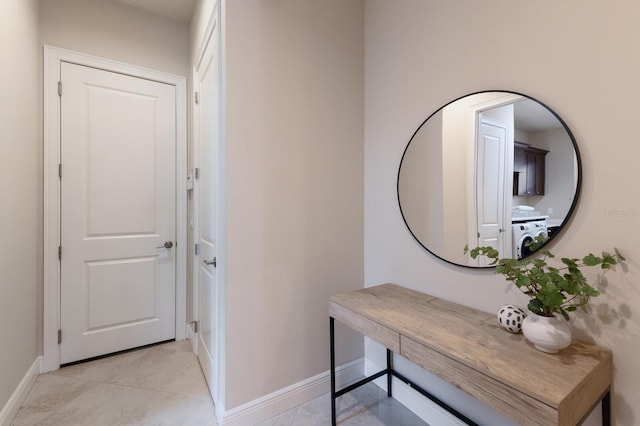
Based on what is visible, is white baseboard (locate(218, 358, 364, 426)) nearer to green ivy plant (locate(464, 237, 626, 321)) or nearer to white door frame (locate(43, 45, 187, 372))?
green ivy plant (locate(464, 237, 626, 321))

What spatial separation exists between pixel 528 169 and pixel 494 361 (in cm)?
82

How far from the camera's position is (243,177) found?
1567mm

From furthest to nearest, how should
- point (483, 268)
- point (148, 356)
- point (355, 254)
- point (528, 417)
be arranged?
point (148, 356) → point (355, 254) → point (483, 268) → point (528, 417)

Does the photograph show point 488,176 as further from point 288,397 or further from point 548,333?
point 288,397

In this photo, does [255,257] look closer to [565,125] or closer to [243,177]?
[243,177]

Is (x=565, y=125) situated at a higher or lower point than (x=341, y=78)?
lower

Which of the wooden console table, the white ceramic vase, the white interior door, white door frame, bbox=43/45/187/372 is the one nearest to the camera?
the wooden console table

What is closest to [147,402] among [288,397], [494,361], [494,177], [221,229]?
[288,397]

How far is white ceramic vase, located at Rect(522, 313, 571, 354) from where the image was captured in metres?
0.92

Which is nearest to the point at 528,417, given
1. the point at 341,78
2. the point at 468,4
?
the point at 468,4

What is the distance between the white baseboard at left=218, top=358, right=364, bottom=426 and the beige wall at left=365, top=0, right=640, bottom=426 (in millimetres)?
617

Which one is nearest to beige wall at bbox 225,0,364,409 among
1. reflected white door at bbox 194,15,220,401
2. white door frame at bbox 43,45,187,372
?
reflected white door at bbox 194,15,220,401

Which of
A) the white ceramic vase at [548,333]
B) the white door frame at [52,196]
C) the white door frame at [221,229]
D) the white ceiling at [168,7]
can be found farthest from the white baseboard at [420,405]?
the white ceiling at [168,7]

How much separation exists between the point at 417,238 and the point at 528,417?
954mm
